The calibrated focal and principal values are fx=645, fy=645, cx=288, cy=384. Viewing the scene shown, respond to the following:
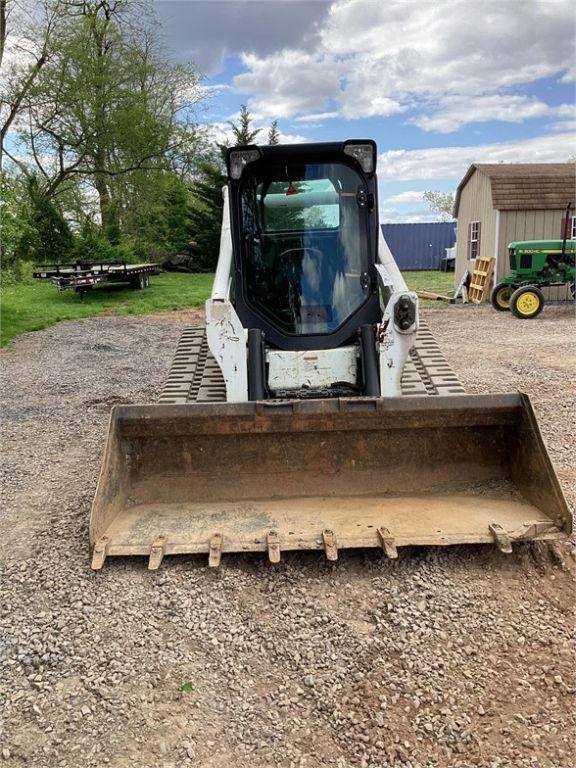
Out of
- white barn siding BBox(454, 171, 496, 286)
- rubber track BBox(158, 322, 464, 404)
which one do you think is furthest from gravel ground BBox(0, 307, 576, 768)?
white barn siding BBox(454, 171, 496, 286)

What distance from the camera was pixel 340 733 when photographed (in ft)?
8.42

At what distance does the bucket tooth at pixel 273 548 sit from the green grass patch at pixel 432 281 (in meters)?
17.2

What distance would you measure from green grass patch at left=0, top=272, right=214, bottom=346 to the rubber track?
24.6ft

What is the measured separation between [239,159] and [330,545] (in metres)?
3.11

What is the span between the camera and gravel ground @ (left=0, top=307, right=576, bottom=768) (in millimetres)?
2506

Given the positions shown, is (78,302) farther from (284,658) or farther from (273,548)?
(284,658)

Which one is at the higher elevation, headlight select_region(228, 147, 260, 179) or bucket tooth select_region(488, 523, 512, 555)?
headlight select_region(228, 147, 260, 179)

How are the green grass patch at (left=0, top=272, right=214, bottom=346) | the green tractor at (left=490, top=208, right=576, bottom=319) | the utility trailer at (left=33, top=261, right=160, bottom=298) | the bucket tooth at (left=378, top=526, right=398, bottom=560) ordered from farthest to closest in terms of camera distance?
the utility trailer at (left=33, top=261, right=160, bottom=298) < the green tractor at (left=490, top=208, right=576, bottom=319) < the green grass patch at (left=0, top=272, right=214, bottom=346) < the bucket tooth at (left=378, top=526, right=398, bottom=560)

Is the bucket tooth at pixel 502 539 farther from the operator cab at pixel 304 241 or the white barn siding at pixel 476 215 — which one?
the white barn siding at pixel 476 215

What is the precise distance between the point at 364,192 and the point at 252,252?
1.02 meters

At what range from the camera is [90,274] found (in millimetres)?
17828

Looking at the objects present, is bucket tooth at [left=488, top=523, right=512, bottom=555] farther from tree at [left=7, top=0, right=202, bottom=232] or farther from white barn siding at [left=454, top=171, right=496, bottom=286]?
tree at [left=7, top=0, right=202, bottom=232]

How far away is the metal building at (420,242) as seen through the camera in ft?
98.1

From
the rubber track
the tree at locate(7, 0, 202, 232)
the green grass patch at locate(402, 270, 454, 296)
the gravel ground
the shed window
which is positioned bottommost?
the gravel ground
